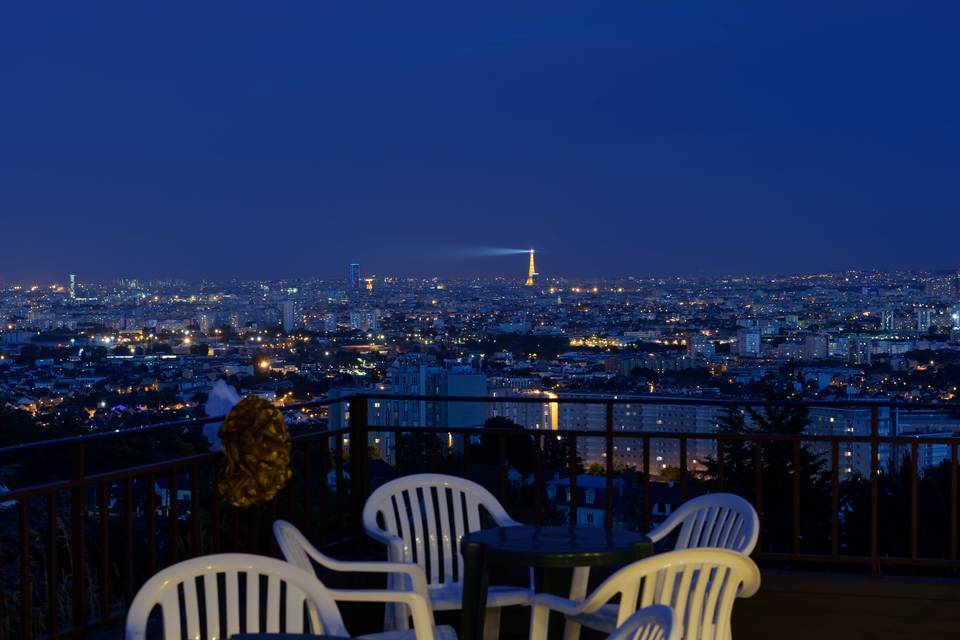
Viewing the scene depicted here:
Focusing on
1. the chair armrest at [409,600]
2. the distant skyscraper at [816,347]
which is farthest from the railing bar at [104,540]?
the distant skyscraper at [816,347]

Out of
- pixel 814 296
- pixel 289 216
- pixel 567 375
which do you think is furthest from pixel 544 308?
pixel 289 216

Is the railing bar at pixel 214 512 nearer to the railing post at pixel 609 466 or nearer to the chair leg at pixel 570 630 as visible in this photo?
the chair leg at pixel 570 630

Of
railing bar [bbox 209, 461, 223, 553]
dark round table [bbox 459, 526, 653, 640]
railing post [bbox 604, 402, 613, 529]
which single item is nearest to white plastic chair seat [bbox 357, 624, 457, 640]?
dark round table [bbox 459, 526, 653, 640]

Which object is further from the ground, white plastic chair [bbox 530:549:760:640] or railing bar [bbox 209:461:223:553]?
white plastic chair [bbox 530:549:760:640]

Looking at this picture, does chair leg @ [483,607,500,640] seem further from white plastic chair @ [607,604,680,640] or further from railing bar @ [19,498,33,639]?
white plastic chair @ [607,604,680,640]

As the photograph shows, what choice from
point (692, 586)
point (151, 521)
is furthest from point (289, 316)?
point (692, 586)

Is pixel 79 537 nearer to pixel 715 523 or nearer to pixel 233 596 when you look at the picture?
pixel 233 596
